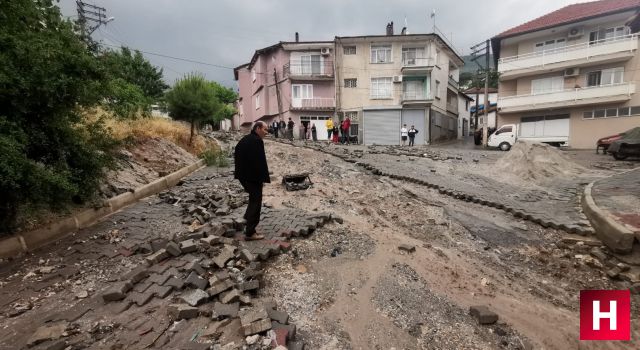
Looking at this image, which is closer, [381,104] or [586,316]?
[586,316]

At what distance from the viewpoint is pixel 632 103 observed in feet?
70.7

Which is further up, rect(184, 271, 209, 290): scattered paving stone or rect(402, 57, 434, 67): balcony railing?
rect(402, 57, 434, 67): balcony railing

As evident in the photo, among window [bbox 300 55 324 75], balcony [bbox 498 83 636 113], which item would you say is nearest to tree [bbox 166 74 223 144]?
window [bbox 300 55 324 75]

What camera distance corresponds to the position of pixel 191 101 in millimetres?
12773

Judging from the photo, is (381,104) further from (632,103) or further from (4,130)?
(4,130)

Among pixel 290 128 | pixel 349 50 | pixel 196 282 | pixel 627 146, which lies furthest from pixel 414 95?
pixel 196 282

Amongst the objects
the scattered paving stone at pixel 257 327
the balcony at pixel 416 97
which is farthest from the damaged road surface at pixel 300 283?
the balcony at pixel 416 97

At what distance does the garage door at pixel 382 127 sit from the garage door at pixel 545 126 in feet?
31.2

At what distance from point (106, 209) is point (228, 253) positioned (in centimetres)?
343

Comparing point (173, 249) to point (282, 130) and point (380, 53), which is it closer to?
point (282, 130)

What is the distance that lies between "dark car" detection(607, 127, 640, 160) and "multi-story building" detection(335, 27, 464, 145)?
13642 millimetres

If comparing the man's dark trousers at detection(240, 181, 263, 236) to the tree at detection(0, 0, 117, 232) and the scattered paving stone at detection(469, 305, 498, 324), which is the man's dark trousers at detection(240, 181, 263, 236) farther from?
the scattered paving stone at detection(469, 305, 498, 324)

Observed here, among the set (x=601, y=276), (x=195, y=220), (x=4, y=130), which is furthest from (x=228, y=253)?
(x=601, y=276)

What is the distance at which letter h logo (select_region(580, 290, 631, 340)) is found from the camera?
11.8 ft
